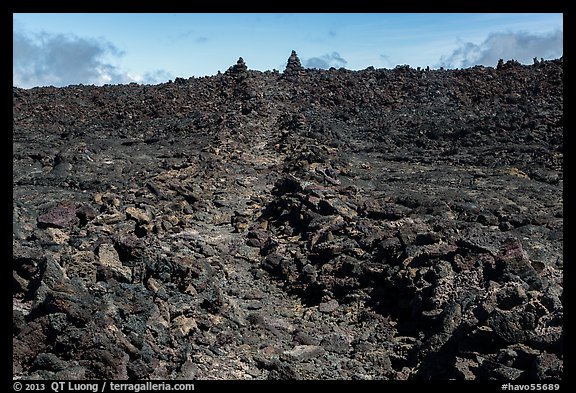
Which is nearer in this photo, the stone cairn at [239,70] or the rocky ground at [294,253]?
the rocky ground at [294,253]

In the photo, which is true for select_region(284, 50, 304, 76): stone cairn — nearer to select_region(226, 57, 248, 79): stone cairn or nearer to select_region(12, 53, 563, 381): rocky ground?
select_region(226, 57, 248, 79): stone cairn

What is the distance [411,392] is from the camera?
615 centimetres

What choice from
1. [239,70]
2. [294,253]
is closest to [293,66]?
A: [239,70]

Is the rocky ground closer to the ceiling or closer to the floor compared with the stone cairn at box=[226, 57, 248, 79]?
closer to the floor

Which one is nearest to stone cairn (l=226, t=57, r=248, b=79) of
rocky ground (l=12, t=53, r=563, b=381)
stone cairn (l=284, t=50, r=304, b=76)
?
stone cairn (l=284, t=50, r=304, b=76)

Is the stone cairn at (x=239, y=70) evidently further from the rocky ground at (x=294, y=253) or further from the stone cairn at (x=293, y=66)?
the rocky ground at (x=294, y=253)

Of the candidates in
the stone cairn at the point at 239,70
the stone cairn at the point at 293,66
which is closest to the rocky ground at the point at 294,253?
the stone cairn at the point at 239,70

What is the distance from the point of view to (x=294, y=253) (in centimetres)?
1186

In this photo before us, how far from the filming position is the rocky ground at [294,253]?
6.65m

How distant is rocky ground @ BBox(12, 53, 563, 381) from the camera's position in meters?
6.65

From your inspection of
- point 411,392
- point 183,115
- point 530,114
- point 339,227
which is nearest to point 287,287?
point 339,227

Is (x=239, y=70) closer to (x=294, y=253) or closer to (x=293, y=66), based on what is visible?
(x=293, y=66)
